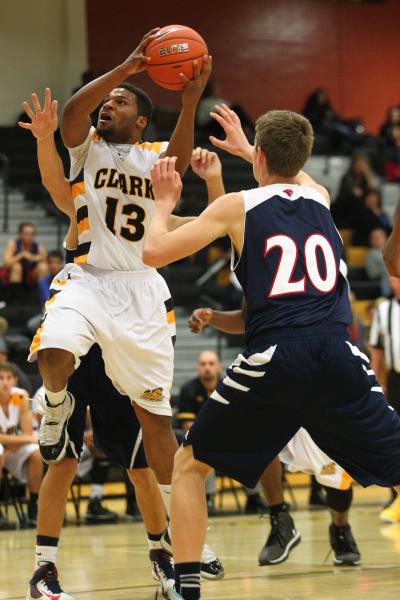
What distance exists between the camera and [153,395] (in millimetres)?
5449

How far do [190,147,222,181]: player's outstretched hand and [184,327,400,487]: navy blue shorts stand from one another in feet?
4.00

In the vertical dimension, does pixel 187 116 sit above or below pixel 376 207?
above

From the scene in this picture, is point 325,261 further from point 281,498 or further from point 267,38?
point 267,38

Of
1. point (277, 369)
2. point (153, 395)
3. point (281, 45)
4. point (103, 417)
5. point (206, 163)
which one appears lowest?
point (103, 417)

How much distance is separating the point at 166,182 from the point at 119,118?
112 cm

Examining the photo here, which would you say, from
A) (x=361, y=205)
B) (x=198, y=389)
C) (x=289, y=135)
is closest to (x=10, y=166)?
(x=361, y=205)

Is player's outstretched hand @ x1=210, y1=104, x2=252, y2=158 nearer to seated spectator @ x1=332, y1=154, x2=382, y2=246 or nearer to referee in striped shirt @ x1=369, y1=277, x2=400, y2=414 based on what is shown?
referee in striped shirt @ x1=369, y1=277, x2=400, y2=414

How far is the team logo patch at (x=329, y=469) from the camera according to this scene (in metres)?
7.04

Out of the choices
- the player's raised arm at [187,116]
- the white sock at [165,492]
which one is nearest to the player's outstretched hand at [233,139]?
the player's raised arm at [187,116]

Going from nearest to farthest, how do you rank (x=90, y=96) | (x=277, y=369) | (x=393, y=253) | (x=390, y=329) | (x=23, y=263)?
(x=277, y=369) → (x=393, y=253) → (x=90, y=96) → (x=390, y=329) → (x=23, y=263)

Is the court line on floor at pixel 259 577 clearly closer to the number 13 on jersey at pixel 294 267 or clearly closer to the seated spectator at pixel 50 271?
the number 13 on jersey at pixel 294 267

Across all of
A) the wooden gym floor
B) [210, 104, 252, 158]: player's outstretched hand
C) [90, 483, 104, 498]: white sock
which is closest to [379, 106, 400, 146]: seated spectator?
the wooden gym floor

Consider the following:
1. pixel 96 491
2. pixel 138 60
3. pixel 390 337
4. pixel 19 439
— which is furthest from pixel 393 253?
pixel 96 491

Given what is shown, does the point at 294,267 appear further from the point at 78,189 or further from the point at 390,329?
the point at 390,329
